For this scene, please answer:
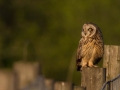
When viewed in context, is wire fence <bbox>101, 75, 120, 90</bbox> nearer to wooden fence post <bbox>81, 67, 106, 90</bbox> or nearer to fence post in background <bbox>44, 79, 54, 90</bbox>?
wooden fence post <bbox>81, 67, 106, 90</bbox>

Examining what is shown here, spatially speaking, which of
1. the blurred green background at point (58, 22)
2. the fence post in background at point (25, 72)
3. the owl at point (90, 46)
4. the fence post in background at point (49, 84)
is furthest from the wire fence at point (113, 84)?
the blurred green background at point (58, 22)

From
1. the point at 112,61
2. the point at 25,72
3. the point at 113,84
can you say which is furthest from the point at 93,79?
the point at 25,72

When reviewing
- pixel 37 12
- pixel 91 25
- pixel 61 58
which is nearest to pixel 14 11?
pixel 37 12

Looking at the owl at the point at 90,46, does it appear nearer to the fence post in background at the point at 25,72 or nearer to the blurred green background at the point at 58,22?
the fence post in background at the point at 25,72

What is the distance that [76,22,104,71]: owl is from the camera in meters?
5.68

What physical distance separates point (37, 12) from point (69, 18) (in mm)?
1941

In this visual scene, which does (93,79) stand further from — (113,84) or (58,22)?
(58,22)

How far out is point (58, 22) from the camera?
20625 millimetres

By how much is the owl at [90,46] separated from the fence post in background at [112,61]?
1.93 metres

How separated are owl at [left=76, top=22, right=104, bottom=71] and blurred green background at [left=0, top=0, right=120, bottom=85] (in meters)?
9.12

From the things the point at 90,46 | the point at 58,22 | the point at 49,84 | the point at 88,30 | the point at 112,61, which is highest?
the point at 58,22

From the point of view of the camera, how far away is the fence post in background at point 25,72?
157 centimetres

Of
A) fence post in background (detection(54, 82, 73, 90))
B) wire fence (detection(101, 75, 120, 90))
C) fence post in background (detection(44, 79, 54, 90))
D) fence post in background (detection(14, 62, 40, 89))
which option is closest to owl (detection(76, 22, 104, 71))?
wire fence (detection(101, 75, 120, 90))

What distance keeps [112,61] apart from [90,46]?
2.24 metres
